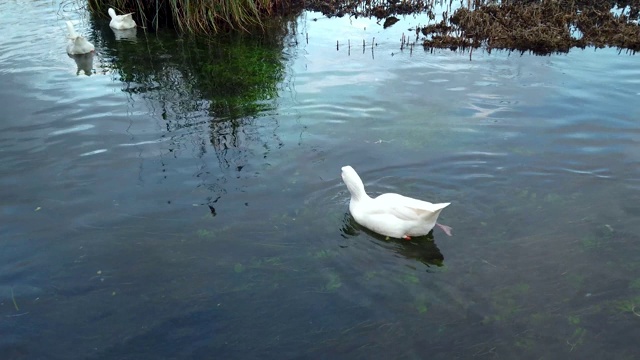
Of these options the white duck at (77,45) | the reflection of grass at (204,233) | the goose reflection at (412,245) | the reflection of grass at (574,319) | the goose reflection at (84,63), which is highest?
the white duck at (77,45)

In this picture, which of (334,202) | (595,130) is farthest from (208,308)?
(595,130)

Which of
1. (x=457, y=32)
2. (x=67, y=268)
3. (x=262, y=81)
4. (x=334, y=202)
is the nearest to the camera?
(x=67, y=268)

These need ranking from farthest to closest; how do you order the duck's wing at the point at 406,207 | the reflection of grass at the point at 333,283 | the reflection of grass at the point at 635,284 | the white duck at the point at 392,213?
the white duck at the point at 392,213 → the duck's wing at the point at 406,207 → the reflection of grass at the point at 333,283 → the reflection of grass at the point at 635,284

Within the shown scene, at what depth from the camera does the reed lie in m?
14.9

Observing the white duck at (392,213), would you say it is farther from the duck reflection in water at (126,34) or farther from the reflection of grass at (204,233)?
the duck reflection in water at (126,34)

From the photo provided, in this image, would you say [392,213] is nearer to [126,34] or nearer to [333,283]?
[333,283]

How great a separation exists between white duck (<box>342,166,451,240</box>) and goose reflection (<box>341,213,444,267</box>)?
7cm

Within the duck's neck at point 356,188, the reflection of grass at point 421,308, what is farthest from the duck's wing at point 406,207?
the reflection of grass at point 421,308

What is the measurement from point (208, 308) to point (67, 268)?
172cm

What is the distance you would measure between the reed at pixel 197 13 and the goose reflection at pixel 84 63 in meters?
2.38

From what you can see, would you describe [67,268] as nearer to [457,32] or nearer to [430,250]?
[430,250]

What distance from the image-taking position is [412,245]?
6.27 metres

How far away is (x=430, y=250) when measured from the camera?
6172 millimetres

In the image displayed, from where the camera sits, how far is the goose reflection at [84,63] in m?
12.6
